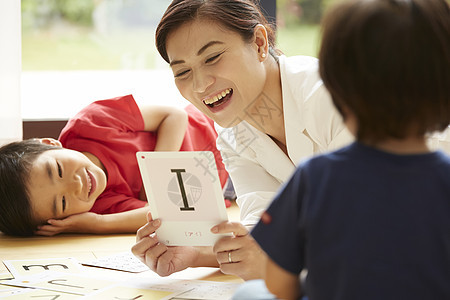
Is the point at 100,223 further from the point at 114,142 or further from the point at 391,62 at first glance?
the point at 391,62

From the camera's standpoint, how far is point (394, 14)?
0.69m

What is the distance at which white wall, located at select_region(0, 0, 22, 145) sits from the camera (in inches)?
90.7

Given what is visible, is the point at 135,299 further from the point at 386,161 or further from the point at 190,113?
the point at 190,113

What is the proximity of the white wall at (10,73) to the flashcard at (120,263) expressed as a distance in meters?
0.89

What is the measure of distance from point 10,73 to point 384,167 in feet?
6.31

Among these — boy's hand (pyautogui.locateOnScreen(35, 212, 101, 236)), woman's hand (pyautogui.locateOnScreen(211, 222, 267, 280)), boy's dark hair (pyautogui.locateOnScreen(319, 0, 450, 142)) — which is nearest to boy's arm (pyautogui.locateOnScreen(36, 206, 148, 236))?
boy's hand (pyautogui.locateOnScreen(35, 212, 101, 236))

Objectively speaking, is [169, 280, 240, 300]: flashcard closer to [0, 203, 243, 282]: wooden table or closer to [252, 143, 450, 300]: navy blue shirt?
[0, 203, 243, 282]: wooden table

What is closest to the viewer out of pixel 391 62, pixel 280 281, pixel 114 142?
pixel 391 62

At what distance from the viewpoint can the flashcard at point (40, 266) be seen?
1545 millimetres

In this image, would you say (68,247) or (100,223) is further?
(100,223)

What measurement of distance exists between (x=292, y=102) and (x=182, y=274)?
52 cm

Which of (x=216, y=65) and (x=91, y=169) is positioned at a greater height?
(x=216, y=65)

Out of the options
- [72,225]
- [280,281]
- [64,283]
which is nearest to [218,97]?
[64,283]

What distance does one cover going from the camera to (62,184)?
1902 millimetres
